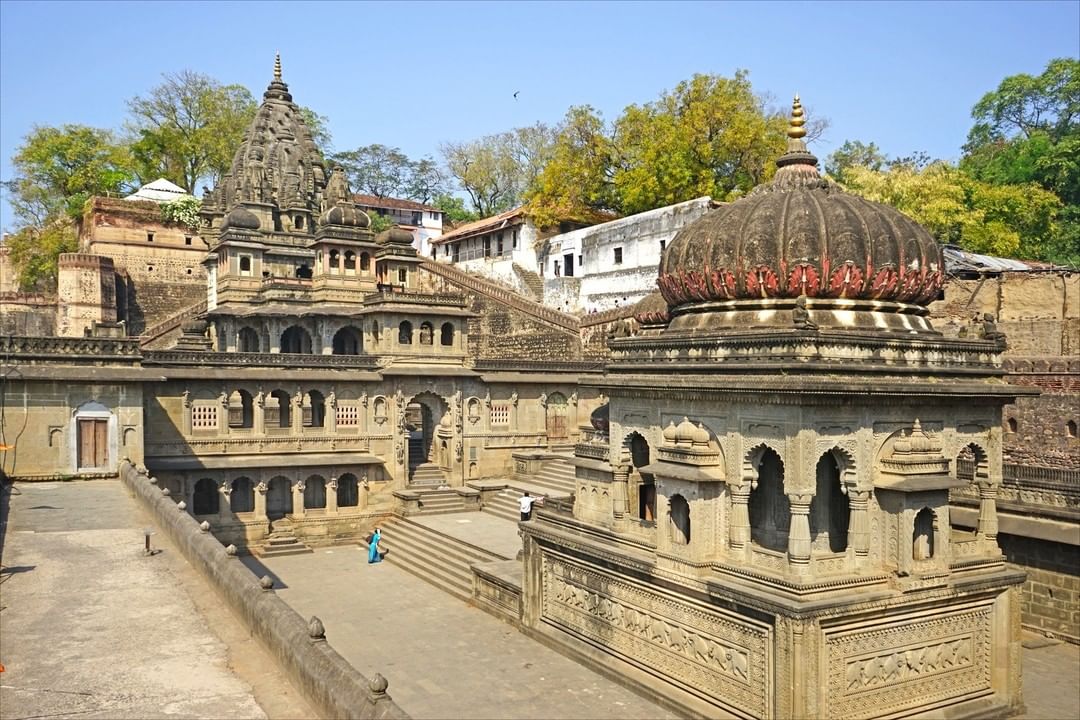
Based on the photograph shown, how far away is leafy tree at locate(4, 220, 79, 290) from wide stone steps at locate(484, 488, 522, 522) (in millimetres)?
34989

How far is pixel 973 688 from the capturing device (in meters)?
14.2

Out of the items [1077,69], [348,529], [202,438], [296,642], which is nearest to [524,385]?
[348,529]

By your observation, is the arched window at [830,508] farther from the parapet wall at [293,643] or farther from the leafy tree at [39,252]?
the leafy tree at [39,252]

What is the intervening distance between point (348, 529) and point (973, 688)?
19374 mm

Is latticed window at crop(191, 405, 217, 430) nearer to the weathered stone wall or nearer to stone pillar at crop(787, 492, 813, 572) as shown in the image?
stone pillar at crop(787, 492, 813, 572)

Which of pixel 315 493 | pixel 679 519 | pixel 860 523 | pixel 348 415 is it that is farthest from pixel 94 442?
pixel 860 523

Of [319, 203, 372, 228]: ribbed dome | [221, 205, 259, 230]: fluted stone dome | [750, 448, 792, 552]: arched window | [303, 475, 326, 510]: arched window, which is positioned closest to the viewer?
[750, 448, 792, 552]: arched window

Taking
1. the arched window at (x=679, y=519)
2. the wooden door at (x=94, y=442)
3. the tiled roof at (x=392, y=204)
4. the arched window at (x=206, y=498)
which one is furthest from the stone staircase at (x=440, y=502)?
the tiled roof at (x=392, y=204)

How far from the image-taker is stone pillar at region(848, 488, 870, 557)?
13422 mm

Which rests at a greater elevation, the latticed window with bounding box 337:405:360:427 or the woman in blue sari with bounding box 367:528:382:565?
the latticed window with bounding box 337:405:360:427

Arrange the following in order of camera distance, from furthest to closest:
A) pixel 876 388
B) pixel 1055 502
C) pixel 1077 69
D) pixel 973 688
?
pixel 1077 69, pixel 1055 502, pixel 973 688, pixel 876 388

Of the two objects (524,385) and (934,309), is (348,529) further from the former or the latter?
(934,309)

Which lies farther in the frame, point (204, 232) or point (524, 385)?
point (204, 232)

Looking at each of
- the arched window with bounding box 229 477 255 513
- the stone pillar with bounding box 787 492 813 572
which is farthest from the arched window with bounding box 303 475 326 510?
the stone pillar with bounding box 787 492 813 572
